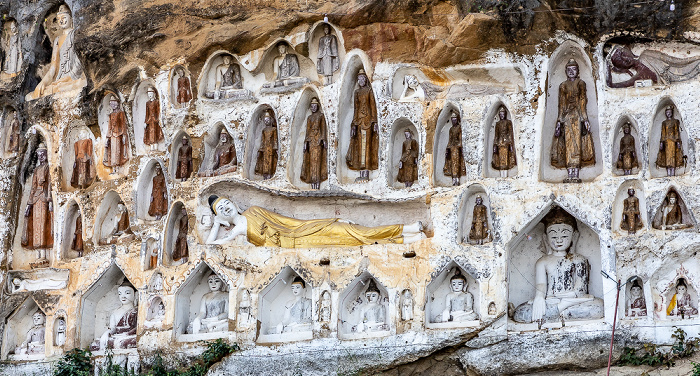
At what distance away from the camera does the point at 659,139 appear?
22.3 metres

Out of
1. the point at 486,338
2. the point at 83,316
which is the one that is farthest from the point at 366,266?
the point at 83,316

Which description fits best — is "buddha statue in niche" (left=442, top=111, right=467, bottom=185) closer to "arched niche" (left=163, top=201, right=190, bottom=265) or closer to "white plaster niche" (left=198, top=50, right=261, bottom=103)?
"white plaster niche" (left=198, top=50, right=261, bottom=103)

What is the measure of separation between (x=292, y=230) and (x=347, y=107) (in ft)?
8.15

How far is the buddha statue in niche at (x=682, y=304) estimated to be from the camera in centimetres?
2117

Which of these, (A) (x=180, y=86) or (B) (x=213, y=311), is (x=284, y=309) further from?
(A) (x=180, y=86)

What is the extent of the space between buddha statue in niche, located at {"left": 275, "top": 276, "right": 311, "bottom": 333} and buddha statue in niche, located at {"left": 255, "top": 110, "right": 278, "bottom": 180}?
217 centimetres

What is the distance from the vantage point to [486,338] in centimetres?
2166

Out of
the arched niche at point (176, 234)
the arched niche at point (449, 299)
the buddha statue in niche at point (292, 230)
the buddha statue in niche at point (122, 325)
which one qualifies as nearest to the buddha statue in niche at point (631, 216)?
the arched niche at point (449, 299)

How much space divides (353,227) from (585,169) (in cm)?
401

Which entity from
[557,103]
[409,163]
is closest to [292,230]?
[409,163]

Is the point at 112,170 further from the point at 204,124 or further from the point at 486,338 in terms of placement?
the point at 486,338

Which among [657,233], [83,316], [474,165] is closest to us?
[657,233]

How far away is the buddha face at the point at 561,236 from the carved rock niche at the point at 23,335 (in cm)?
939

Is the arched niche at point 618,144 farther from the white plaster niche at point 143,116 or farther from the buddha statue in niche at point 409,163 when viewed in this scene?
the white plaster niche at point 143,116
